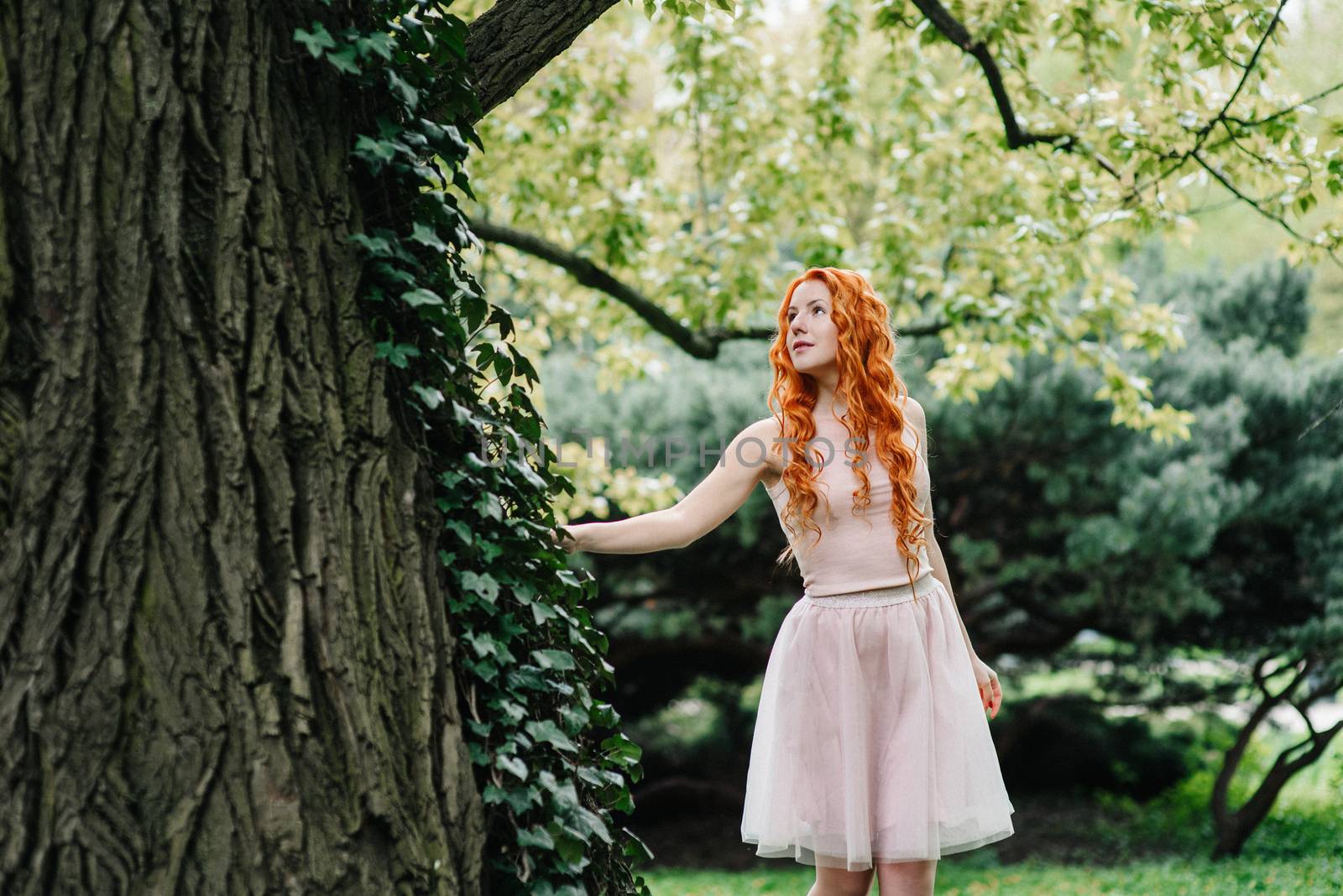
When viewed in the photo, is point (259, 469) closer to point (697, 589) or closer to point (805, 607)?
point (805, 607)

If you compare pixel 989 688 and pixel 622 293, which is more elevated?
pixel 622 293

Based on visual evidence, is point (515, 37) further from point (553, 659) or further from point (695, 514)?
point (553, 659)

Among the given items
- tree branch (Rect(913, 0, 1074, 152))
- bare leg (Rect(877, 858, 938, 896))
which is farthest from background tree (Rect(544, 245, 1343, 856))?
bare leg (Rect(877, 858, 938, 896))

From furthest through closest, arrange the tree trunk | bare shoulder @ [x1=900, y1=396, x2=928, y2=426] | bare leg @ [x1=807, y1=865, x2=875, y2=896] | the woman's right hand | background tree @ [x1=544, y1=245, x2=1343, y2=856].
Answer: background tree @ [x1=544, y1=245, x2=1343, y2=856], bare shoulder @ [x1=900, y1=396, x2=928, y2=426], bare leg @ [x1=807, y1=865, x2=875, y2=896], the woman's right hand, the tree trunk

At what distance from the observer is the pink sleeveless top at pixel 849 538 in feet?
10.0

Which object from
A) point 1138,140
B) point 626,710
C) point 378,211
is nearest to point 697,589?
point 626,710

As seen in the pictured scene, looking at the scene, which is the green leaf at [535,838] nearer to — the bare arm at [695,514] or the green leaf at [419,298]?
the bare arm at [695,514]

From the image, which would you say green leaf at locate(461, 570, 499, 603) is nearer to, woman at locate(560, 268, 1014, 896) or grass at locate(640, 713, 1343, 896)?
woman at locate(560, 268, 1014, 896)

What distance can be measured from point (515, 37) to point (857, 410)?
4.41ft

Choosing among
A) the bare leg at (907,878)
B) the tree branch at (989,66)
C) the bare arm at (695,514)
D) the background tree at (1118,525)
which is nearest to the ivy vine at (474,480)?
the bare arm at (695,514)

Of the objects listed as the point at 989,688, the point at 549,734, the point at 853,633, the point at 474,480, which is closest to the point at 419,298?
the point at 474,480

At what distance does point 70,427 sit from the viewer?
6.28ft

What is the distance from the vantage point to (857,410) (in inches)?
123

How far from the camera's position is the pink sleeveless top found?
3.06 m
